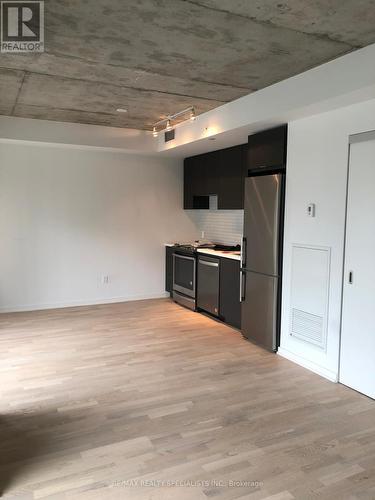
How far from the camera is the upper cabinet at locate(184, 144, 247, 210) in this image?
529 cm

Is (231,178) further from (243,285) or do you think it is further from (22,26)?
(22,26)

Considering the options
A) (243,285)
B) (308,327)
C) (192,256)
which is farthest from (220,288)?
(308,327)

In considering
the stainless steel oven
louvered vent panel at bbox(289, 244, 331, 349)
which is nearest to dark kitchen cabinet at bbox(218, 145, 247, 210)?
the stainless steel oven

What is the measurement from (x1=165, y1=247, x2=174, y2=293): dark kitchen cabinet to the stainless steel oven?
0.14 m

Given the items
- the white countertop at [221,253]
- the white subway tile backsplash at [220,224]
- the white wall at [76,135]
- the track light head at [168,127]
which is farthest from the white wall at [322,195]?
the white wall at [76,135]

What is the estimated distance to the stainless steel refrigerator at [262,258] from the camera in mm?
4160

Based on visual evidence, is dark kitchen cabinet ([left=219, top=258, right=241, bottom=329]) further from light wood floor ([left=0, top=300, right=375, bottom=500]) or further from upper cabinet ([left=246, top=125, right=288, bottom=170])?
upper cabinet ([left=246, top=125, right=288, bottom=170])

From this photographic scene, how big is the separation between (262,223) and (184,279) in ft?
6.99

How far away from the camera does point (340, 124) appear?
3445mm

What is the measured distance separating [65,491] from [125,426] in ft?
2.25

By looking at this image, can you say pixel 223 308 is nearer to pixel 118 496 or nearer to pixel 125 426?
pixel 125 426

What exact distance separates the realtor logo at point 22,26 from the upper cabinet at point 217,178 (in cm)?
291

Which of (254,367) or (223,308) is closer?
(254,367)

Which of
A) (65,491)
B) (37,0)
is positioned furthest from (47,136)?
(65,491)
